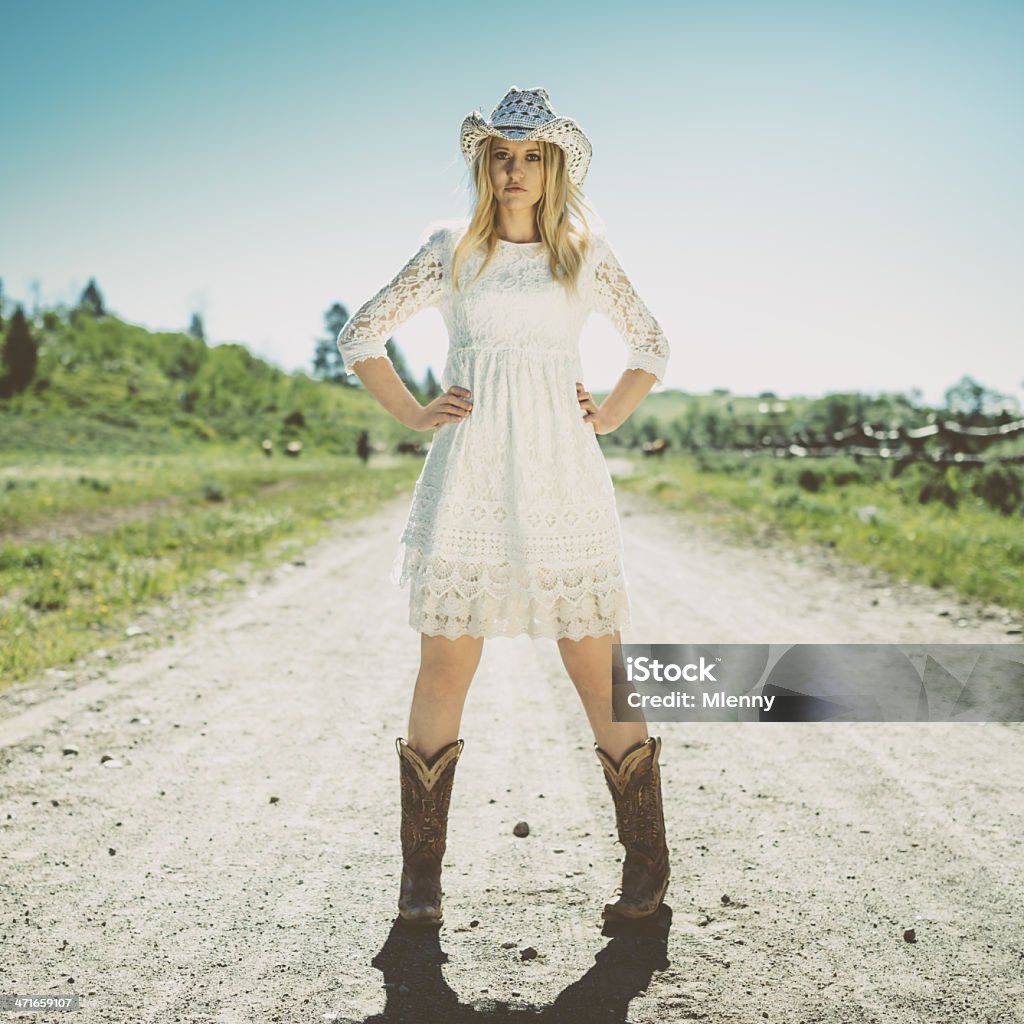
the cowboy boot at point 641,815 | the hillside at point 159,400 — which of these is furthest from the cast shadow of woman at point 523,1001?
the hillside at point 159,400

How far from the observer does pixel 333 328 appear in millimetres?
72188

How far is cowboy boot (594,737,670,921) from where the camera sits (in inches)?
99.5

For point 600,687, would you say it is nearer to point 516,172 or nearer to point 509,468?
point 509,468

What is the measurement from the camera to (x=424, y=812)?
8.34 ft

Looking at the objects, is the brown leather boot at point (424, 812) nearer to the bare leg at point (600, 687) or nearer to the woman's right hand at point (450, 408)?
the bare leg at point (600, 687)

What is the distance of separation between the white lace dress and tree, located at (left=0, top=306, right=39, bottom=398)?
39.7 m

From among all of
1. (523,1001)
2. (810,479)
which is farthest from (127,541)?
(810,479)

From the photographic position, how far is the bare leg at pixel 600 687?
252 cm

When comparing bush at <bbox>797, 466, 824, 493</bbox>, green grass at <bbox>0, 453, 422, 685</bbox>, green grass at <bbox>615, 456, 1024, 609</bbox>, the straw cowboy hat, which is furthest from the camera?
bush at <bbox>797, 466, 824, 493</bbox>

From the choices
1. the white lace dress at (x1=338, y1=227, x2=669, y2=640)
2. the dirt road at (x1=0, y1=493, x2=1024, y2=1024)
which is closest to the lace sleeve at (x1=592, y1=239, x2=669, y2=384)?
the white lace dress at (x1=338, y1=227, x2=669, y2=640)

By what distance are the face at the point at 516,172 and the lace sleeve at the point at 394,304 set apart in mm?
230

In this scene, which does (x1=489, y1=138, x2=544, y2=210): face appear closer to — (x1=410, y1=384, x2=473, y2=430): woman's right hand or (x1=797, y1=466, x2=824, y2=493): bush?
(x1=410, y1=384, x2=473, y2=430): woman's right hand

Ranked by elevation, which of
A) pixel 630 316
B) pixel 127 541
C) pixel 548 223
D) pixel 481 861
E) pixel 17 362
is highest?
pixel 17 362

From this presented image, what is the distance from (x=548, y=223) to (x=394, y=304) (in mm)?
483
